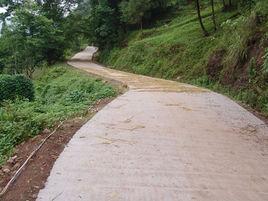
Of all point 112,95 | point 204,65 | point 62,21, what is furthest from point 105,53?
point 112,95

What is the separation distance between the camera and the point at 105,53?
129 feet

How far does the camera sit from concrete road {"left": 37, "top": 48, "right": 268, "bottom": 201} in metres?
6.02

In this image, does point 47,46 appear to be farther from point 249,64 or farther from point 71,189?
point 71,189

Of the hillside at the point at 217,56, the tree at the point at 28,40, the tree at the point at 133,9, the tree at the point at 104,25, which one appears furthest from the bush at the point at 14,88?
the tree at the point at 104,25

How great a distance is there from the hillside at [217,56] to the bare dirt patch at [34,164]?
5297 millimetres

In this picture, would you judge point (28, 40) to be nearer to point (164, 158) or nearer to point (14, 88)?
point (14, 88)

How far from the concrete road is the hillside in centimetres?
254

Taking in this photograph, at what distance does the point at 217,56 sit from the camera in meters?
19.8

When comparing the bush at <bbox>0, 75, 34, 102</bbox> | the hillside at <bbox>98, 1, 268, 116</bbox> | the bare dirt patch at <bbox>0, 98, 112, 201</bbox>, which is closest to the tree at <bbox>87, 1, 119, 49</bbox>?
the hillside at <bbox>98, 1, 268, 116</bbox>

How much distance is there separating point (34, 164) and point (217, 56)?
14.0m

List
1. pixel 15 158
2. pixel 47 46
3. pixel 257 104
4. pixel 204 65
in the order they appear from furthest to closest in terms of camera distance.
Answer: pixel 47 46, pixel 204 65, pixel 257 104, pixel 15 158

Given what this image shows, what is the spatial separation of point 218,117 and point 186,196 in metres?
5.67

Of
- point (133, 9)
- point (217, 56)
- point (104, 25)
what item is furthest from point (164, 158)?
point (104, 25)

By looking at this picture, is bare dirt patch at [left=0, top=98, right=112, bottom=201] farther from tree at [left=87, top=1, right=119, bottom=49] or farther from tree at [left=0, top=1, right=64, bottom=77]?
tree at [left=87, top=1, right=119, bottom=49]
